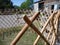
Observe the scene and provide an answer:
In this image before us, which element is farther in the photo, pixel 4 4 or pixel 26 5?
pixel 26 5

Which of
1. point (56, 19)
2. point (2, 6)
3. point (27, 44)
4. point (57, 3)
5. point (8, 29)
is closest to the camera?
point (56, 19)

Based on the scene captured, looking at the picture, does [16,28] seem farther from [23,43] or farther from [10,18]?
[23,43]

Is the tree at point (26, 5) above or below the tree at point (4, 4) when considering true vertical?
below

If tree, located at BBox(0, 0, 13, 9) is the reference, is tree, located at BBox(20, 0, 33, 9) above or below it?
below

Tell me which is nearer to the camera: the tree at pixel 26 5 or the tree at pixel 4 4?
the tree at pixel 4 4

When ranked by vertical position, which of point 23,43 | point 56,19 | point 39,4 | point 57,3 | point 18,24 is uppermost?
point 56,19

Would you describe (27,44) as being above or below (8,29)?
above

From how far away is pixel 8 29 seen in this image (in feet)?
25.6

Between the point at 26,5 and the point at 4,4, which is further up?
the point at 4,4

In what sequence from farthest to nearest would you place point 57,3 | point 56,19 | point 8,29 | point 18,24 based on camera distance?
point 57,3
point 18,24
point 8,29
point 56,19

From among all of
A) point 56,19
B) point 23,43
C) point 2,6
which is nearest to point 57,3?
point 2,6

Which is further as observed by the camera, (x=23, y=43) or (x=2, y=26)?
(x=2, y=26)

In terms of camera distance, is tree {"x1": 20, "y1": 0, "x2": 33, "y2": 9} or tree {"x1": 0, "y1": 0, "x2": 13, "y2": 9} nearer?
tree {"x1": 0, "y1": 0, "x2": 13, "y2": 9}

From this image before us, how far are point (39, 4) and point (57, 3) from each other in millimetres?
8734
